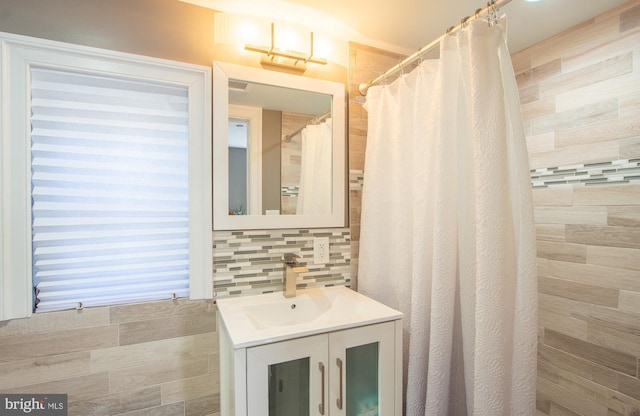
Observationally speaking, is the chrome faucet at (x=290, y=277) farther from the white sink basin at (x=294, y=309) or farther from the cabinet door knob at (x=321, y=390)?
the cabinet door knob at (x=321, y=390)

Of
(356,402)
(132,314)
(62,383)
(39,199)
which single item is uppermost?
(39,199)

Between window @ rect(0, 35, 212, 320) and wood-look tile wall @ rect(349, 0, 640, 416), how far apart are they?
91 cm

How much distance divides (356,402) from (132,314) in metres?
1.06

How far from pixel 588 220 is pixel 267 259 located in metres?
1.71

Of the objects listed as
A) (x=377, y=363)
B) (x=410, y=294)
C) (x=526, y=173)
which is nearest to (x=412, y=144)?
(x=526, y=173)

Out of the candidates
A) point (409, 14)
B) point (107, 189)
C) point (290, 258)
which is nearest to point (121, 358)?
point (107, 189)

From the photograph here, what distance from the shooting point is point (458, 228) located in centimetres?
122

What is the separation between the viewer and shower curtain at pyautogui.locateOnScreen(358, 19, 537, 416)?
104 cm

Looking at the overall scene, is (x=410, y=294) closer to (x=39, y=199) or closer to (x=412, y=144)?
(x=412, y=144)

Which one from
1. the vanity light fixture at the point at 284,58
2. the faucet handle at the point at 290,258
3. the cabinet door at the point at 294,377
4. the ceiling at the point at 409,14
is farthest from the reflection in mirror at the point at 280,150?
the cabinet door at the point at 294,377

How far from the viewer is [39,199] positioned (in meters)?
1.19

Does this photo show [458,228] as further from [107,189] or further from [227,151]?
[107,189]

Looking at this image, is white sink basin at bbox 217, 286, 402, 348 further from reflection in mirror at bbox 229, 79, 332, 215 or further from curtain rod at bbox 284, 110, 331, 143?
curtain rod at bbox 284, 110, 331, 143

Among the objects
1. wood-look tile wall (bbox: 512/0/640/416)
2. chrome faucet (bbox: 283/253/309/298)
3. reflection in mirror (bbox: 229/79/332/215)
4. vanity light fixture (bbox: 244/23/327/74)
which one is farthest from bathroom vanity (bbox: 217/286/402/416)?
vanity light fixture (bbox: 244/23/327/74)
